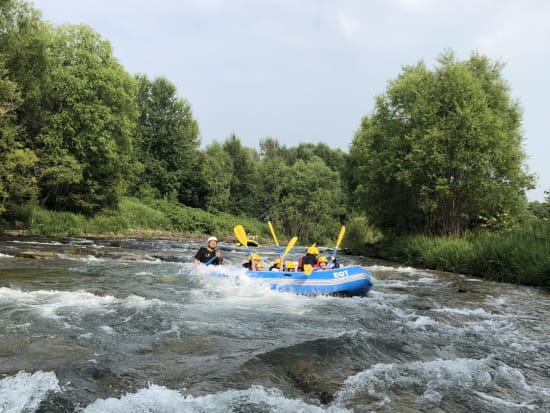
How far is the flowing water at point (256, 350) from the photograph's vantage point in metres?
4.08

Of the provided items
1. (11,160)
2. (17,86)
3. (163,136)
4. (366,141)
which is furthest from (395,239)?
(163,136)

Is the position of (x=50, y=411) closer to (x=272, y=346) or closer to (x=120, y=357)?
(x=120, y=357)

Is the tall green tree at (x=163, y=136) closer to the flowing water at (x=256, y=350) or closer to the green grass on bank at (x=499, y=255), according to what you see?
the green grass on bank at (x=499, y=255)

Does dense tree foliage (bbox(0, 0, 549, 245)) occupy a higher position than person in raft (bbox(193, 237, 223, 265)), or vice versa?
dense tree foliage (bbox(0, 0, 549, 245))

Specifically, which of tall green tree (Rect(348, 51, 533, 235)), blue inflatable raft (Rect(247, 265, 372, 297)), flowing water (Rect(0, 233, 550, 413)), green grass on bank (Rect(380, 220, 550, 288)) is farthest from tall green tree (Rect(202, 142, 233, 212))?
blue inflatable raft (Rect(247, 265, 372, 297))

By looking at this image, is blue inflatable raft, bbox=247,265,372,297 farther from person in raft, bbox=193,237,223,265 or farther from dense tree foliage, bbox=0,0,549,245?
dense tree foliage, bbox=0,0,549,245

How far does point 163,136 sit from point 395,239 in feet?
102

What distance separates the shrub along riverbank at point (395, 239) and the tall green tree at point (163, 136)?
15.3 ft

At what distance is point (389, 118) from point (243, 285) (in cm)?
1723

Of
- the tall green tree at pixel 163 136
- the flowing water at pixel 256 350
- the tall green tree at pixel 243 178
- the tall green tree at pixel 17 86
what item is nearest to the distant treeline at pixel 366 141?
the tall green tree at pixel 17 86

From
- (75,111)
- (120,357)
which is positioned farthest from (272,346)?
(75,111)

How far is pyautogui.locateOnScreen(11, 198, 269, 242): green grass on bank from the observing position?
2323 cm

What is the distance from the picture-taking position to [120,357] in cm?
503

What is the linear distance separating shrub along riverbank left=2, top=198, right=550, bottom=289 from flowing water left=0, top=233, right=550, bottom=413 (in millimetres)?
3953
